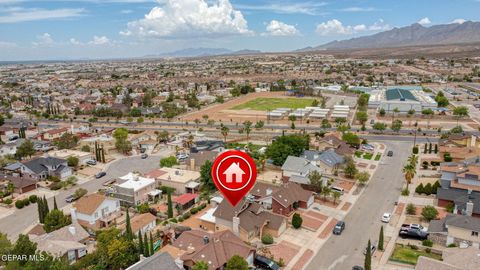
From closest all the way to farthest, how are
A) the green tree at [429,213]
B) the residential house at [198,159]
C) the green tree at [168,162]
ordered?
the green tree at [429,213]
the residential house at [198,159]
the green tree at [168,162]

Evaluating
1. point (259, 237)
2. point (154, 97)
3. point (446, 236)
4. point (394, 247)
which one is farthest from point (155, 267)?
point (154, 97)

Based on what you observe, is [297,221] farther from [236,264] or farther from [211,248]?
[236,264]

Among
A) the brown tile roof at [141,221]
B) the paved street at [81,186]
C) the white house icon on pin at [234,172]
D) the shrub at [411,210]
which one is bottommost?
the paved street at [81,186]

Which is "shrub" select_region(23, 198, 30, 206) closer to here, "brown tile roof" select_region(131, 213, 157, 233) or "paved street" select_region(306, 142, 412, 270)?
"brown tile roof" select_region(131, 213, 157, 233)

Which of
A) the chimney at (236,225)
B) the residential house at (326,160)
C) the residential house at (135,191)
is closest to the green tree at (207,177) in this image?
the residential house at (135,191)

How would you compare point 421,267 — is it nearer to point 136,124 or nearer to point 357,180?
point 357,180

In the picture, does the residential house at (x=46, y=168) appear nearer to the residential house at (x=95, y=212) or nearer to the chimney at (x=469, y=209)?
the residential house at (x=95, y=212)

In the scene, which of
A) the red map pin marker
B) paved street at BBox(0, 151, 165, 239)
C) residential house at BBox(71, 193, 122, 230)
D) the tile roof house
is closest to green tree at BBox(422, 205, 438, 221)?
the tile roof house
